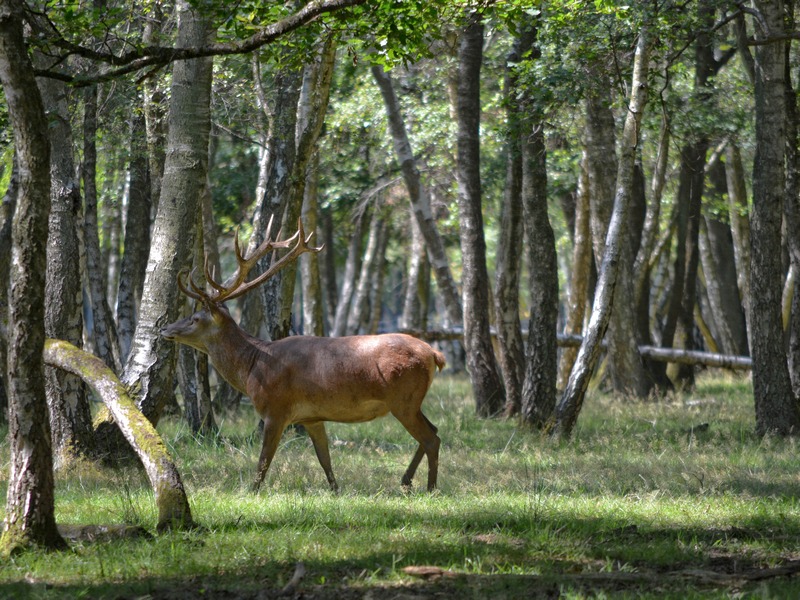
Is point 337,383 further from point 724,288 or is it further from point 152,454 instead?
point 724,288

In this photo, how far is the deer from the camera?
9859mm

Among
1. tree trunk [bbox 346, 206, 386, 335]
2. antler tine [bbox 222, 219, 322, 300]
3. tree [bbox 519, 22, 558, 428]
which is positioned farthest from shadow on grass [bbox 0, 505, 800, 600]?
tree trunk [bbox 346, 206, 386, 335]

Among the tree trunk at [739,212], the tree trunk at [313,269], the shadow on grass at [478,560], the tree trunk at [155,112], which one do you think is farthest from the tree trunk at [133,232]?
the tree trunk at [739,212]

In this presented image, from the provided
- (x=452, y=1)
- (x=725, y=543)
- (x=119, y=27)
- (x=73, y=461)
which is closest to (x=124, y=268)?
(x=119, y=27)

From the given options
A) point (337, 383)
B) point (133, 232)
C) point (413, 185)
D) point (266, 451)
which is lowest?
point (266, 451)

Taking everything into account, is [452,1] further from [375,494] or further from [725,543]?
[725,543]

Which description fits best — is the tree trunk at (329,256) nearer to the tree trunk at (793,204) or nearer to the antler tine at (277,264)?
the tree trunk at (793,204)

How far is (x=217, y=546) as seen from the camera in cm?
715

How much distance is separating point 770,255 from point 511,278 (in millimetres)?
4883

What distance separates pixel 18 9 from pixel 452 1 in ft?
16.2

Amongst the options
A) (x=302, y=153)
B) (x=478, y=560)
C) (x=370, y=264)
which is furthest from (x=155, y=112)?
(x=370, y=264)

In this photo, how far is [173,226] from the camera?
395 inches

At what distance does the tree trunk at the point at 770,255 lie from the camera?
43.2 ft

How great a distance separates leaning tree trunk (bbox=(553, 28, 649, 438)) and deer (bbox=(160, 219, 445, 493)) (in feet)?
12.0
